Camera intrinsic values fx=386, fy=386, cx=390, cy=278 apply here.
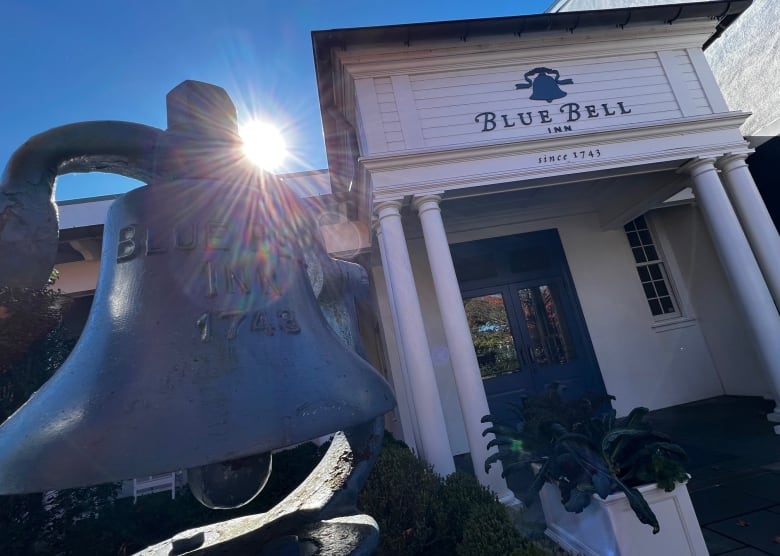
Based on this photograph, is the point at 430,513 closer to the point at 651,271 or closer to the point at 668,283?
the point at 651,271

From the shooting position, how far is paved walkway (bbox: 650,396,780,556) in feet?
9.94

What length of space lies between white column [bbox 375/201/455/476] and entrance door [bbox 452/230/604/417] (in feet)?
10.1

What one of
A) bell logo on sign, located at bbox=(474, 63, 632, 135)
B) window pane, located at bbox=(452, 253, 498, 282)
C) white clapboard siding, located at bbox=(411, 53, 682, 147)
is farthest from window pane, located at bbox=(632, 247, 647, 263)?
bell logo on sign, located at bbox=(474, 63, 632, 135)

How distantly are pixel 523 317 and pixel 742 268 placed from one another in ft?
11.1

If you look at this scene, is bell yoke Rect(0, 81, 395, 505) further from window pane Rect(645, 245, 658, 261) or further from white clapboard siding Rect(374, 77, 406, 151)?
window pane Rect(645, 245, 658, 261)

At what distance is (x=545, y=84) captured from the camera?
5648 mm

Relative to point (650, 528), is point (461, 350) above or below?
above

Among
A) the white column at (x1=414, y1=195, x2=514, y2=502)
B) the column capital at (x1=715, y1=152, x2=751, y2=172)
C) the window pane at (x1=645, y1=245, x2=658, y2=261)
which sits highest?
the column capital at (x1=715, y1=152, x2=751, y2=172)

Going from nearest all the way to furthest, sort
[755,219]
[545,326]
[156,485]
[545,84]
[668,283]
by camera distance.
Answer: [755,219] < [545,84] < [156,485] < [545,326] < [668,283]

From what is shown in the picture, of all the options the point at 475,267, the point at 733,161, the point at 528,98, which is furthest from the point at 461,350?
the point at 733,161

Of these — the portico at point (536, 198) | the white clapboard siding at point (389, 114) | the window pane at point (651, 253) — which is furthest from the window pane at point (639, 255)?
the white clapboard siding at point (389, 114)

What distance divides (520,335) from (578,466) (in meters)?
4.89

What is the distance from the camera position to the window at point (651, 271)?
822 cm

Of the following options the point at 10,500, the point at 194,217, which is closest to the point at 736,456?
the point at 194,217
